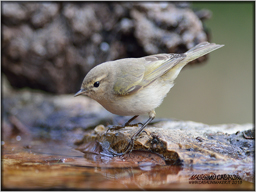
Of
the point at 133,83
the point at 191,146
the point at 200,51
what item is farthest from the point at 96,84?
the point at 200,51

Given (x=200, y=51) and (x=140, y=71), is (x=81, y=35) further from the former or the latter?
(x=200, y=51)

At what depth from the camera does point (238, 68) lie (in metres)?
9.30

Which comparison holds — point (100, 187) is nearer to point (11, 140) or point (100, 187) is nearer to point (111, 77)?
point (111, 77)

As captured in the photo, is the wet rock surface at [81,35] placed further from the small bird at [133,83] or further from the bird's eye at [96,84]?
the bird's eye at [96,84]

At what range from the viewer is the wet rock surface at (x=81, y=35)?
17.2 feet

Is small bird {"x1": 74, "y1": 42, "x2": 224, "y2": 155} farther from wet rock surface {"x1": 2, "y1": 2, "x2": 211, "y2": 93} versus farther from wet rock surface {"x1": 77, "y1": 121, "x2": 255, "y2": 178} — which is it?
wet rock surface {"x1": 2, "y1": 2, "x2": 211, "y2": 93}

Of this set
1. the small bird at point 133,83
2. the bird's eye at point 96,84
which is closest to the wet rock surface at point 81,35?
the small bird at point 133,83

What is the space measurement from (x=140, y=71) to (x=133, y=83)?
28cm

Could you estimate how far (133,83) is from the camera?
3900mm

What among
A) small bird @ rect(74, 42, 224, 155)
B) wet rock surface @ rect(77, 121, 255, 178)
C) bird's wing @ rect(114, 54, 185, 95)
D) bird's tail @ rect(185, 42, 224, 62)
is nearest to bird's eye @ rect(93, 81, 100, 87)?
small bird @ rect(74, 42, 224, 155)

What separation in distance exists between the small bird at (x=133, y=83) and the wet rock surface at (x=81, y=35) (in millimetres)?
1136

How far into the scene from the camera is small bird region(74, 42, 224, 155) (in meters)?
3.79

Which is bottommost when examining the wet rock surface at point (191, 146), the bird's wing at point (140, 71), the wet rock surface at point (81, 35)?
the wet rock surface at point (191, 146)

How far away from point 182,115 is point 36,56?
5.50 metres
